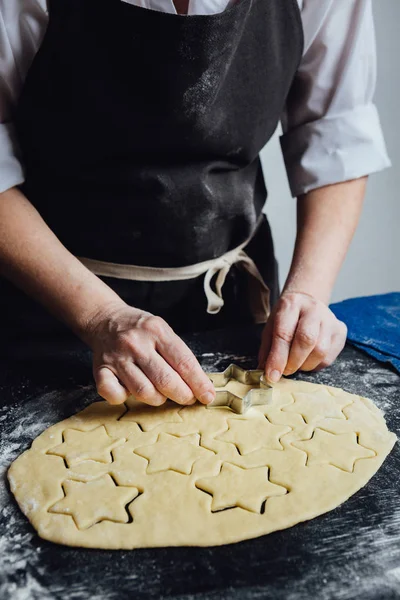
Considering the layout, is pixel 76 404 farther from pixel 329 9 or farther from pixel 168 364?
pixel 329 9

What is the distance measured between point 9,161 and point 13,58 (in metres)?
0.20

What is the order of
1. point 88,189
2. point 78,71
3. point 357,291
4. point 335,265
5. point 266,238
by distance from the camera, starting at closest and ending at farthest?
1. point 78,71
2. point 88,189
3. point 335,265
4. point 266,238
5. point 357,291

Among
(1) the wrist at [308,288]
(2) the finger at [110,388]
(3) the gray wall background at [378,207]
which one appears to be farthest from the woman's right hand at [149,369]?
(3) the gray wall background at [378,207]

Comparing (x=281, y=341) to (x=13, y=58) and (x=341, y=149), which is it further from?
(x=13, y=58)

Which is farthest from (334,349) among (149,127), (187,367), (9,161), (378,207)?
(378,207)

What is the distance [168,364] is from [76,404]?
0.75ft

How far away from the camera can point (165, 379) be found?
1160mm

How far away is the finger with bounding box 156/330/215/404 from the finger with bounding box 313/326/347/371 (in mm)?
296

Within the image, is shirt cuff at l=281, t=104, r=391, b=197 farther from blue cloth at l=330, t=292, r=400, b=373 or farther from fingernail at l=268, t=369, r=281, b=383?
fingernail at l=268, t=369, r=281, b=383

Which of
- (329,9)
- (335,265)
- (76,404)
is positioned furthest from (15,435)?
(329,9)

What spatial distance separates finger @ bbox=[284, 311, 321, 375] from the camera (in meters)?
1.29

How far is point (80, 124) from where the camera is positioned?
1.32m

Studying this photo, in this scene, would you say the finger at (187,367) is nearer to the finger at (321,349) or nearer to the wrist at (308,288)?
the finger at (321,349)

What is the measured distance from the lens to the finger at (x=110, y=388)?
3.81 ft
